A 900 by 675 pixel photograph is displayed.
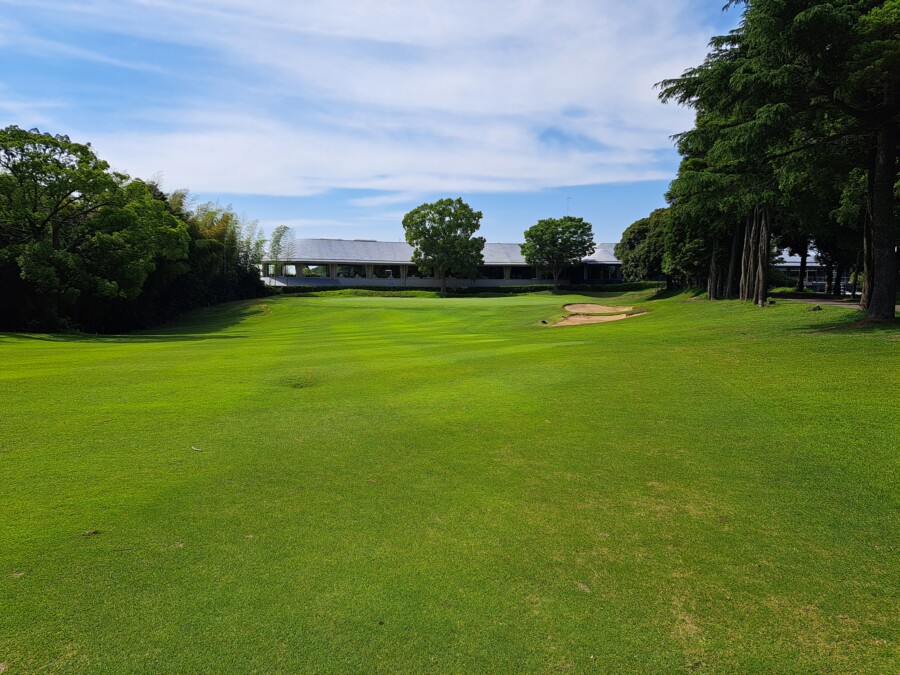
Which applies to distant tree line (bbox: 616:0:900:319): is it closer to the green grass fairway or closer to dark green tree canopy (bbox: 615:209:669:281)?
the green grass fairway

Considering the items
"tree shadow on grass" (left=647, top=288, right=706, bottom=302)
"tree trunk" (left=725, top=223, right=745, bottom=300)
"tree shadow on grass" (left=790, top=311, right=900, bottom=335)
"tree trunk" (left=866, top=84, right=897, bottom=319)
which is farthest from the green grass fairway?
"tree shadow on grass" (left=647, top=288, right=706, bottom=302)

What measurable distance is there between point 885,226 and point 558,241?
192ft

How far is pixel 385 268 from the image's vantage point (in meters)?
79.5

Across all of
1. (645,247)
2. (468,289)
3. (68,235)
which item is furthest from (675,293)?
(68,235)

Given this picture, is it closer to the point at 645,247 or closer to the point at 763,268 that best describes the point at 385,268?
the point at 645,247

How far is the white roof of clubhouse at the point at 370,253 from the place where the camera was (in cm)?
7381

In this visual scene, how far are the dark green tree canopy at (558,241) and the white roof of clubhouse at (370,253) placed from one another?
570 centimetres

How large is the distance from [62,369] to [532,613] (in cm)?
1461

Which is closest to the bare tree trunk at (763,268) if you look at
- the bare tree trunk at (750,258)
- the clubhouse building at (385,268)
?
the bare tree trunk at (750,258)

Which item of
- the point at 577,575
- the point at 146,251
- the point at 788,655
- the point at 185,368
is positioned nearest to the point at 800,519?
the point at 788,655

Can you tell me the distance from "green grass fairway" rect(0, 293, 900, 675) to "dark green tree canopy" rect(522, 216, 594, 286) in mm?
64248

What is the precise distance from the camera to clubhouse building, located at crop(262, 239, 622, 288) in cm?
7375

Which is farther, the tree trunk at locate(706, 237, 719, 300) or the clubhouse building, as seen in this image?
the clubhouse building

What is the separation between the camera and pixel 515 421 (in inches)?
350
